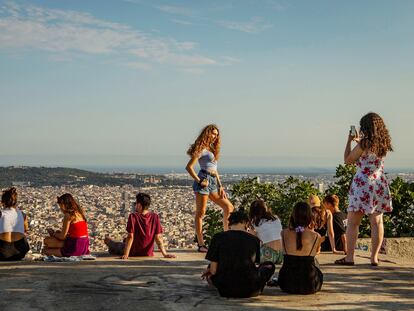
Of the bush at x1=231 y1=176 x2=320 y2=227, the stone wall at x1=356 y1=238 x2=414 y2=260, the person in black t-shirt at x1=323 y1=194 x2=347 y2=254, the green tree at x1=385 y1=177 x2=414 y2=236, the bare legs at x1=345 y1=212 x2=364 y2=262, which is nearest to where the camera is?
the bare legs at x1=345 y1=212 x2=364 y2=262

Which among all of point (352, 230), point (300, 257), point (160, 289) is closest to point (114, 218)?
point (352, 230)

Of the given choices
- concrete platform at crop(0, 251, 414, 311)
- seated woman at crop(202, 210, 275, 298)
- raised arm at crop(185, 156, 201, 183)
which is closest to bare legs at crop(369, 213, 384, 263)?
concrete platform at crop(0, 251, 414, 311)

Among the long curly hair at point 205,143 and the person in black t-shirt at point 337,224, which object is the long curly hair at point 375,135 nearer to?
the person in black t-shirt at point 337,224

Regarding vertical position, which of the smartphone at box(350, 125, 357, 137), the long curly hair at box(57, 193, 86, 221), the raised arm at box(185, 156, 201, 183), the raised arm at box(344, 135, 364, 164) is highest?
the smartphone at box(350, 125, 357, 137)

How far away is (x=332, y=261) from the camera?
9.00m

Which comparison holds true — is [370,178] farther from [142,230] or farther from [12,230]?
[12,230]

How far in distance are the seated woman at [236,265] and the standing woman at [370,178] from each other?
2.44 meters

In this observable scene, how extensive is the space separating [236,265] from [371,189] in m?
2.87

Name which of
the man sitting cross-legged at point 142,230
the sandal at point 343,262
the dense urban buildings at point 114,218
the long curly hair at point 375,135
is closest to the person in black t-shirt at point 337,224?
the sandal at point 343,262

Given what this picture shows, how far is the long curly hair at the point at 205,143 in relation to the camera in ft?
31.4

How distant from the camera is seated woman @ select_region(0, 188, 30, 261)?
8.91m

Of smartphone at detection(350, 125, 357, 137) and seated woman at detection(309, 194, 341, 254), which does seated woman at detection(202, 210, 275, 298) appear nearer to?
smartphone at detection(350, 125, 357, 137)

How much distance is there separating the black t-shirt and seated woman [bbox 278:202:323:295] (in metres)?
0.42

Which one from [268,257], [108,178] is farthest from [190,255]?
[108,178]
